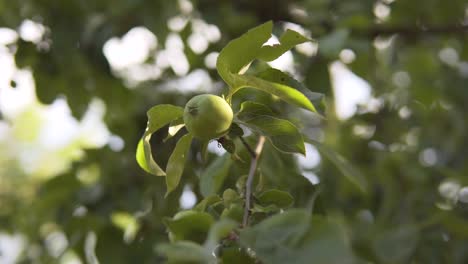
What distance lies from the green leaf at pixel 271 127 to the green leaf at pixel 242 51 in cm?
6

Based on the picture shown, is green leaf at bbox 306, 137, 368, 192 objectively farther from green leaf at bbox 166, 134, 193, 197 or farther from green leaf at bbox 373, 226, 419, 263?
green leaf at bbox 373, 226, 419, 263

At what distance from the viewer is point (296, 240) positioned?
712 mm

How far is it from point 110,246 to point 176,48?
881 millimetres

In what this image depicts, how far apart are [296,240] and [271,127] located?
0.25 metres

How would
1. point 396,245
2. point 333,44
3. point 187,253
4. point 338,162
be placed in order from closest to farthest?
point 187,253 < point 338,162 < point 333,44 < point 396,245

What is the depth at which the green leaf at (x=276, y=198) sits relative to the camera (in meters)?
0.92

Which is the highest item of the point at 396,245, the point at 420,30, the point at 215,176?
the point at 215,176

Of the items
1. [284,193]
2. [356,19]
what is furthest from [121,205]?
[284,193]

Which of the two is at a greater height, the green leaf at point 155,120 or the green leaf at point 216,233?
the green leaf at point 216,233

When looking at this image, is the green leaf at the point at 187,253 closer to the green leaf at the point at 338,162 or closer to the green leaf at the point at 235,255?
the green leaf at the point at 235,255

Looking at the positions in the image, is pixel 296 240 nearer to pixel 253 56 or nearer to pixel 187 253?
pixel 187 253

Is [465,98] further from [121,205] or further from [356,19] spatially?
[121,205]

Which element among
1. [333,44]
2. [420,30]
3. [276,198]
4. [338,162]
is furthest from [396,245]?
[276,198]

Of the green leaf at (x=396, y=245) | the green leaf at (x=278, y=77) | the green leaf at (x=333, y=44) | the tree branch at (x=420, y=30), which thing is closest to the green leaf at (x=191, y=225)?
the green leaf at (x=278, y=77)
